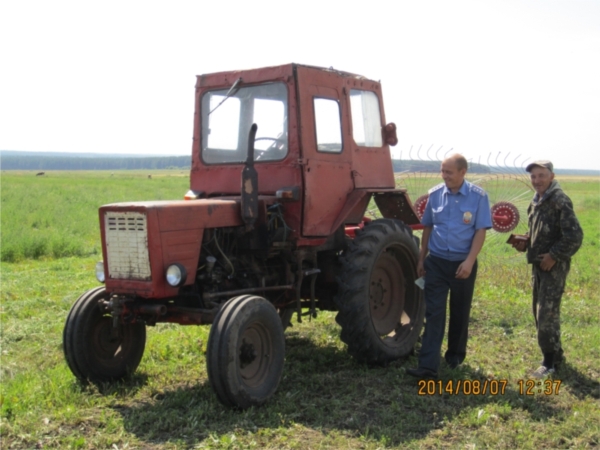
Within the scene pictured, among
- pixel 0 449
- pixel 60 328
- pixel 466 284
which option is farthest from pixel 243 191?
pixel 60 328

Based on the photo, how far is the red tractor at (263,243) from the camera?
505 cm

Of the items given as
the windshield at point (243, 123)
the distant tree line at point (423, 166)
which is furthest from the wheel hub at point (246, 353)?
the distant tree line at point (423, 166)

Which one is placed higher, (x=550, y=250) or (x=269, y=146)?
(x=269, y=146)

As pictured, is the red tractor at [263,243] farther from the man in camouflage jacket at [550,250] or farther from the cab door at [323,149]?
the man in camouflage jacket at [550,250]

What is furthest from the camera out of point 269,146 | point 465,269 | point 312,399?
point 269,146

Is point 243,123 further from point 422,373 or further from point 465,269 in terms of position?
point 422,373

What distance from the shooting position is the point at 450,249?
5.67 metres

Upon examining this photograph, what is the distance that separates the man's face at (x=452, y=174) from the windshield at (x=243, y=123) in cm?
132

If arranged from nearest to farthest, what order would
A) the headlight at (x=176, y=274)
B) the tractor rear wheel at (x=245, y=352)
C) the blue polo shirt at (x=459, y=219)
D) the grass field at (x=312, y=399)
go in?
the grass field at (x=312, y=399) < the tractor rear wheel at (x=245, y=352) < the headlight at (x=176, y=274) < the blue polo shirt at (x=459, y=219)

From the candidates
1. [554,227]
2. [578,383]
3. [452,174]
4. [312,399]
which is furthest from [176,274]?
[578,383]

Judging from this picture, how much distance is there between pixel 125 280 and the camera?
16.8ft

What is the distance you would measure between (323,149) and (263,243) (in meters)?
1.01

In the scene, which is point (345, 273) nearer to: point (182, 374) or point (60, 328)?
point (182, 374)

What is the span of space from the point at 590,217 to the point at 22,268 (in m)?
21.4
